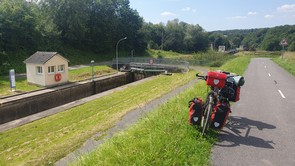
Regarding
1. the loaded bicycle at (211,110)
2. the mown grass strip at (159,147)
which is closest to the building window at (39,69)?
the mown grass strip at (159,147)

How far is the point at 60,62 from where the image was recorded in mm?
24391

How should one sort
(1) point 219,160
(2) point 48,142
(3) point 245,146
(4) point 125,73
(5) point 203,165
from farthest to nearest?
(4) point 125,73 < (2) point 48,142 < (3) point 245,146 < (1) point 219,160 < (5) point 203,165

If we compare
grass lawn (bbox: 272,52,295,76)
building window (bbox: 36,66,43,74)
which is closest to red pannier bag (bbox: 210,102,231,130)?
grass lawn (bbox: 272,52,295,76)

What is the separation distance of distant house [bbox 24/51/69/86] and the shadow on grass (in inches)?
768

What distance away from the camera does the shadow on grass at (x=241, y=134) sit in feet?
18.7

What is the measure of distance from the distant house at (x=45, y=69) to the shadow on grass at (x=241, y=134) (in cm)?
1950

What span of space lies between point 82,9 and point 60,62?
2303cm

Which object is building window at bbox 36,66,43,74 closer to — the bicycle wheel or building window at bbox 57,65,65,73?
building window at bbox 57,65,65,73

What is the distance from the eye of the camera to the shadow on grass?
5.71m

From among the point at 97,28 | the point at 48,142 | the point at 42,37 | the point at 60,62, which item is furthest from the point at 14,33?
the point at 48,142

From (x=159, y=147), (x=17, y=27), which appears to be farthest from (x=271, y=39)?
(x=159, y=147)

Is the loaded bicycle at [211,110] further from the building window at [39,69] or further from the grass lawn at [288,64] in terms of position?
the building window at [39,69]

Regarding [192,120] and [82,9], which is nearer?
[192,120]

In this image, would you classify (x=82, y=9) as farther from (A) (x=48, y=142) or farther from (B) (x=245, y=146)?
(B) (x=245, y=146)
